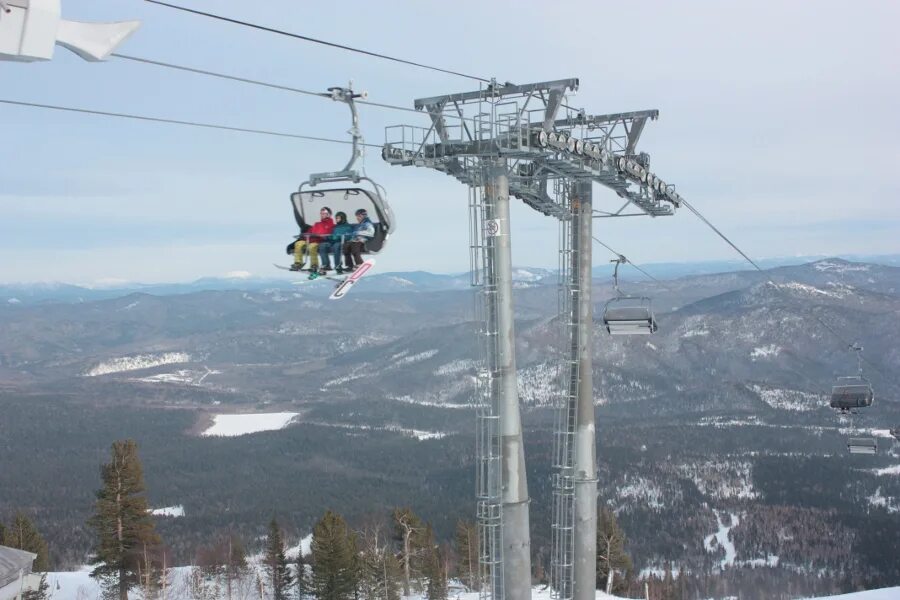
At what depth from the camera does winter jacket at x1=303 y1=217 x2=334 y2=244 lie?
12695 mm

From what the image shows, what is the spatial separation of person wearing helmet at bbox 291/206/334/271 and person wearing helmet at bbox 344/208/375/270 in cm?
37

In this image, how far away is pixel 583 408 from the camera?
20.9 metres

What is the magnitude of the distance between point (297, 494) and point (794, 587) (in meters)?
83.9

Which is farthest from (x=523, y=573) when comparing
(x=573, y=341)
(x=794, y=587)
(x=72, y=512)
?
(x=72, y=512)

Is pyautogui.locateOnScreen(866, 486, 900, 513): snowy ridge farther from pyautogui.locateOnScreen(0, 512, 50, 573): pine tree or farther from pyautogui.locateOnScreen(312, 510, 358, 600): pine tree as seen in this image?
pyautogui.locateOnScreen(0, 512, 50, 573): pine tree

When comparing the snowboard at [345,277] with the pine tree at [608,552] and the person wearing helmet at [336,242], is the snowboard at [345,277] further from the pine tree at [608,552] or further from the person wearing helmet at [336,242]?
the pine tree at [608,552]

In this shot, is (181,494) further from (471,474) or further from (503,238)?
(503,238)

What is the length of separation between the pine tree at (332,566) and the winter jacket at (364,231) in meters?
31.5

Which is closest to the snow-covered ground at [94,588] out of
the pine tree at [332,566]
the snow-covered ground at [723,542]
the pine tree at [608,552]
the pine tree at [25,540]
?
the pine tree at [608,552]

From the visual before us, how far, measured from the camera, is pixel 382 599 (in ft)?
143

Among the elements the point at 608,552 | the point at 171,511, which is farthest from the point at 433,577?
the point at 171,511

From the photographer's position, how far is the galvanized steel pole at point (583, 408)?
2084cm

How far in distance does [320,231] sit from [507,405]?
5540 millimetres

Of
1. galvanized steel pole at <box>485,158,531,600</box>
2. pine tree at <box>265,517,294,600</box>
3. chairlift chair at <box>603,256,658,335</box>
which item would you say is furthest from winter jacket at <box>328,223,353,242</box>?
pine tree at <box>265,517,294,600</box>
